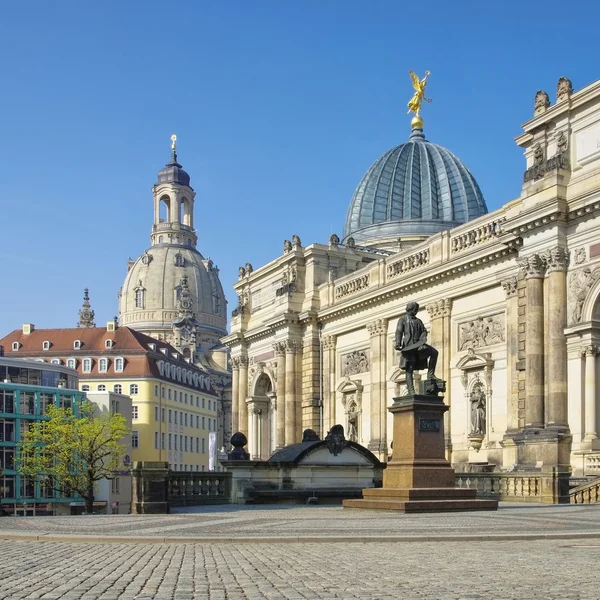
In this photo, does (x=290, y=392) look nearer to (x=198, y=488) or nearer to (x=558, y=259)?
(x=558, y=259)

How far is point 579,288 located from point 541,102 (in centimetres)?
829

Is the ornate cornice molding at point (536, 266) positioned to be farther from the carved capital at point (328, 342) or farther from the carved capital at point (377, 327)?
the carved capital at point (328, 342)

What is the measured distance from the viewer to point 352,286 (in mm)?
57688

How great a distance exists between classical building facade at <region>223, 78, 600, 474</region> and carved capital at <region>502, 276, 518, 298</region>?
0.22 ft

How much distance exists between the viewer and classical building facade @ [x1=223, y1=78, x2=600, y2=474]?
3731cm

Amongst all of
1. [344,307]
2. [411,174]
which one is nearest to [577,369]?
[344,307]

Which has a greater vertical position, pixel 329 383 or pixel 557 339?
pixel 557 339

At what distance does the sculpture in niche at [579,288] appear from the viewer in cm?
3675

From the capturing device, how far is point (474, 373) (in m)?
45.7

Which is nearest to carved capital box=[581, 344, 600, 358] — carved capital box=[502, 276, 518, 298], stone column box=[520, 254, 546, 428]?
stone column box=[520, 254, 546, 428]

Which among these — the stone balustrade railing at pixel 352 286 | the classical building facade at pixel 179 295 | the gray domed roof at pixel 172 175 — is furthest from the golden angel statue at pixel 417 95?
the gray domed roof at pixel 172 175

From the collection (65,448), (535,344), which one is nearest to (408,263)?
(535,344)

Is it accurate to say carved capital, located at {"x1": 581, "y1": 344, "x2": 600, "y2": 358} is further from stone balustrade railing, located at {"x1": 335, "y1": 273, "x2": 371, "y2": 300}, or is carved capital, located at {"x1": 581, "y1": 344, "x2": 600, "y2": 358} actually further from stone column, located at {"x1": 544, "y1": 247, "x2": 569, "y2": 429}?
stone balustrade railing, located at {"x1": 335, "y1": 273, "x2": 371, "y2": 300}

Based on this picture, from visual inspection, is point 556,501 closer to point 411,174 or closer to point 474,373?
point 474,373
